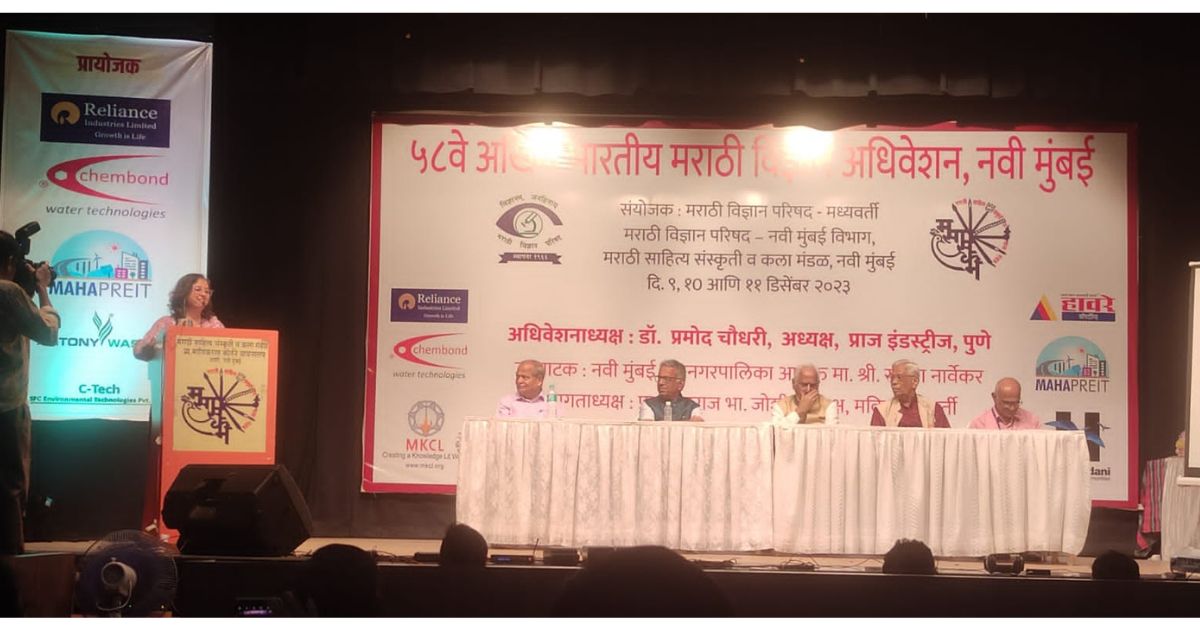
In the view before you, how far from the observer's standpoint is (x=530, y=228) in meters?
7.92

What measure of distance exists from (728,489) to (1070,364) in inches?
119

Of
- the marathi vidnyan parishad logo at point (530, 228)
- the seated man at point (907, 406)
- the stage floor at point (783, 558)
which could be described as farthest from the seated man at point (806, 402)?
the marathi vidnyan parishad logo at point (530, 228)

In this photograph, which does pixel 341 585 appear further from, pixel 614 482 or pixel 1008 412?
pixel 1008 412

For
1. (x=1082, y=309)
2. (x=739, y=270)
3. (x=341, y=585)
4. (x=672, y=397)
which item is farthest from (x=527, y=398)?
(x=341, y=585)

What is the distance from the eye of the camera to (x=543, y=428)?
5965mm

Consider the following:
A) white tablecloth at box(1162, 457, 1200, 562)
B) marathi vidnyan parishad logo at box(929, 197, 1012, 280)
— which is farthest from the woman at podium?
white tablecloth at box(1162, 457, 1200, 562)

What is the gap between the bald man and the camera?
732cm

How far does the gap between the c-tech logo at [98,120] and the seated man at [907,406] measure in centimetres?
458

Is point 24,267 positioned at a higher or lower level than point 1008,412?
higher

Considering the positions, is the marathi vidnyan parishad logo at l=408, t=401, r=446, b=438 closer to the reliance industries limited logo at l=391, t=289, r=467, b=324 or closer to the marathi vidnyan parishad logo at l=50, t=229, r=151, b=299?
the reliance industries limited logo at l=391, t=289, r=467, b=324

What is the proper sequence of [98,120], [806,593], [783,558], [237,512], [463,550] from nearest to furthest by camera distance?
[806,593] → [463,550] → [237,512] → [783,558] → [98,120]

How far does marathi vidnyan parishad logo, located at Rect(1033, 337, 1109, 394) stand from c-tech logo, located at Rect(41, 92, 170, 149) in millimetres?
5561

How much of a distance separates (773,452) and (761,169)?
2527mm

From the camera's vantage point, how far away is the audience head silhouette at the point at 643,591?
8.45ft
